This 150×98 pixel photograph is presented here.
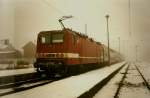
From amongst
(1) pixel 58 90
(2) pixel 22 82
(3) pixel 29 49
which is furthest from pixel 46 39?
(3) pixel 29 49

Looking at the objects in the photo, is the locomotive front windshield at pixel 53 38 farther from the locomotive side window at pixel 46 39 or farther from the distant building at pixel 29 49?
the distant building at pixel 29 49

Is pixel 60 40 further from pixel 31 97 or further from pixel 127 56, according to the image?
pixel 127 56

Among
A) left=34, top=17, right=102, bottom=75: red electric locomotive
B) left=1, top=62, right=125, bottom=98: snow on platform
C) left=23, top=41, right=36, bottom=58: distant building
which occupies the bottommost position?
left=1, top=62, right=125, bottom=98: snow on platform

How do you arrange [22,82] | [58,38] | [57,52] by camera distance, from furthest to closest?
[58,38] < [57,52] < [22,82]

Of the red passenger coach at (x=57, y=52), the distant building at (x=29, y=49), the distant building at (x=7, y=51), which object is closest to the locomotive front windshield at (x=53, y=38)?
the red passenger coach at (x=57, y=52)

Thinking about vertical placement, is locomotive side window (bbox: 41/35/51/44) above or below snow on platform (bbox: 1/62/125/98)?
above

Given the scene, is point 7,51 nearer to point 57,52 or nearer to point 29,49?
point 29,49

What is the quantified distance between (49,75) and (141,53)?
496 feet

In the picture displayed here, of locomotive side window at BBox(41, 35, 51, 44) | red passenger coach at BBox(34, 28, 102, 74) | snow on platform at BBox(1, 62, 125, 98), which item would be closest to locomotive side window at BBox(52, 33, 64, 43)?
red passenger coach at BBox(34, 28, 102, 74)

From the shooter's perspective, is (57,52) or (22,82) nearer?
(22,82)

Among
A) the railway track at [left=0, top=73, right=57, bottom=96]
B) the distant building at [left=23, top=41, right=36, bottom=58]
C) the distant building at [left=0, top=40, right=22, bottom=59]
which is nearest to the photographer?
the railway track at [left=0, top=73, right=57, bottom=96]

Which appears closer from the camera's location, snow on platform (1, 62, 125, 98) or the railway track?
snow on platform (1, 62, 125, 98)

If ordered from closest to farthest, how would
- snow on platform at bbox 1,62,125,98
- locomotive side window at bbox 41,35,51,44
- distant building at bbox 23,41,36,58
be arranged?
snow on platform at bbox 1,62,125,98
locomotive side window at bbox 41,35,51,44
distant building at bbox 23,41,36,58

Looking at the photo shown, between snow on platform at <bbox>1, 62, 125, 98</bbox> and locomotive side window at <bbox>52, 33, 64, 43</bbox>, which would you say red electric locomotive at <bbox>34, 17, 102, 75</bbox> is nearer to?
locomotive side window at <bbox>52, 33, 64, 43</bbox>
